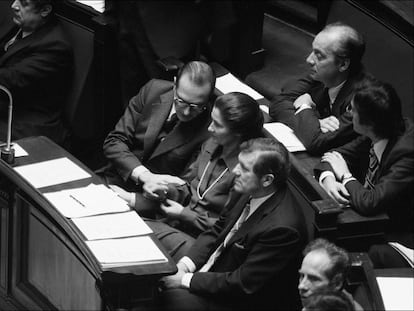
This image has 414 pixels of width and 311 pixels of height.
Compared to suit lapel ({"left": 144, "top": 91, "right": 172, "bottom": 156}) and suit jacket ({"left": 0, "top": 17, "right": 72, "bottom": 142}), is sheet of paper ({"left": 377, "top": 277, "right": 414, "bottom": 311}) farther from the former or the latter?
suit jacket ({"left": 0, "top": 17, "right": 72, "bottom": 142})

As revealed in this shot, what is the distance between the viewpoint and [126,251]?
3.56 m

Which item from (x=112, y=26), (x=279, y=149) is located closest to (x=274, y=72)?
(x=112, y=26)

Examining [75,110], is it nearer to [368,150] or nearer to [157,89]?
[157,89]

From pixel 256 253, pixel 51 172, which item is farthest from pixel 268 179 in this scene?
pixel 51 172

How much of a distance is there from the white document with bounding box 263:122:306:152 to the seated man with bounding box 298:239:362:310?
0.78m

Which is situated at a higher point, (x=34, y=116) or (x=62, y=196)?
(x=62, y=196)

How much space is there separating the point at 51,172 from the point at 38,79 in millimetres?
1103

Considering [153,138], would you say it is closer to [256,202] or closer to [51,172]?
[51,172]

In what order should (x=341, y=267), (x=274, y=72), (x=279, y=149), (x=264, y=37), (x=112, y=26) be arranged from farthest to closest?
(x=264, y=37) → (x=274, y=72) → (x=112, y=26) → (x=279, y=149) → (x=341, y=267)

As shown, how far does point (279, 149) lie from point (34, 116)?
1772 millimetres

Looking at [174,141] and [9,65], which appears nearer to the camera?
[174,141]

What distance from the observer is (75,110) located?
202 inches

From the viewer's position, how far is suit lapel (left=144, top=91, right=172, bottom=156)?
4352 mm

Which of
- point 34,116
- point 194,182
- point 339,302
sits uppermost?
point 339,302
